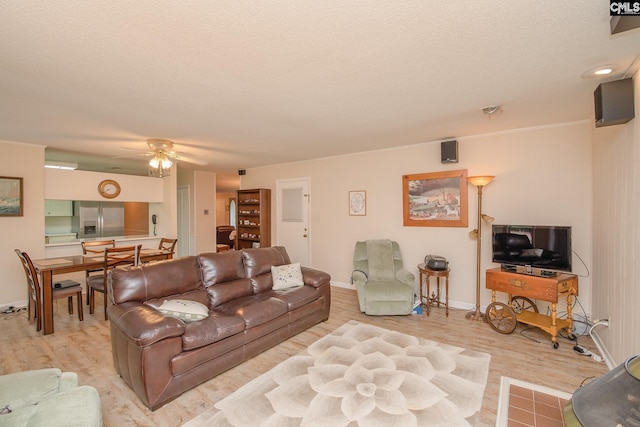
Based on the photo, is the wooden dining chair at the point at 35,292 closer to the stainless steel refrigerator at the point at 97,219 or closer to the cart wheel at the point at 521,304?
the stainless steel refrigerator at the point at 97,219

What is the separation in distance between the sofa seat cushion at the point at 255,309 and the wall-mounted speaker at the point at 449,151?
2.89 meters

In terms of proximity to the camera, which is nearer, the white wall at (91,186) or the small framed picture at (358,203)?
the white wall at (91,186)

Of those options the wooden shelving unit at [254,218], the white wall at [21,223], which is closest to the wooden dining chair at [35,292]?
the white wall at [21,223]

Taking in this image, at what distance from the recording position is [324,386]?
2.26 meters

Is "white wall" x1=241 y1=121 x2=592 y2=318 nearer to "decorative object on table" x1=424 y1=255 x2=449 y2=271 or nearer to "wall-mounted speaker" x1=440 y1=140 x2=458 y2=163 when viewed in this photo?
"wall-mounted speaker" x1=440 y1=140 x2=458 y2=163

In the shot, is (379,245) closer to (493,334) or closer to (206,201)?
(493,334)

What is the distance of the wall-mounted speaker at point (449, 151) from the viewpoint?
155 inches

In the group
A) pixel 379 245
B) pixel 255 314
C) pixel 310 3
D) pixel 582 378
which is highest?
pixel 310 3

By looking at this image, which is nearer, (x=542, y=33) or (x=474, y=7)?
(x=474, y=7)

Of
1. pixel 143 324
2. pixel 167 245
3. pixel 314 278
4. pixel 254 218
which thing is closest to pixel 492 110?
pixel 314 278

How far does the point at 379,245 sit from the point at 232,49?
10.9ft

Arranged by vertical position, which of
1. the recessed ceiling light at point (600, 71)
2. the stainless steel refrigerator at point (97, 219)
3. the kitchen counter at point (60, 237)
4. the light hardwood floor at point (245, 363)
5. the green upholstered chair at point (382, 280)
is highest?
the recessed ceiling light at point (600, 71)

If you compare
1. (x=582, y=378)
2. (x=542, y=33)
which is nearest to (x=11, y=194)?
(x=542, y=33)

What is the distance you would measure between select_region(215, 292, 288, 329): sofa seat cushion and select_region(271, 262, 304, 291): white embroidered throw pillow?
0.32 meters
